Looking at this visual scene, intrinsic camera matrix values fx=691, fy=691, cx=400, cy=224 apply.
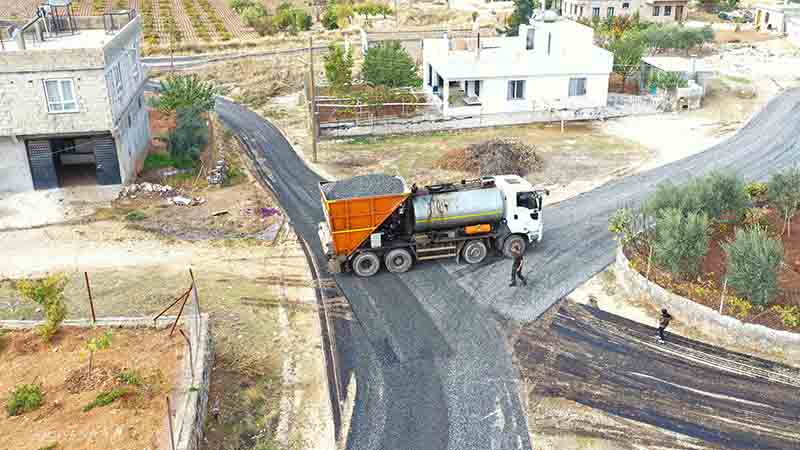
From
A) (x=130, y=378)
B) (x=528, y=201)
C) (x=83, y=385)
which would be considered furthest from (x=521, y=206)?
(x=83, y=385)

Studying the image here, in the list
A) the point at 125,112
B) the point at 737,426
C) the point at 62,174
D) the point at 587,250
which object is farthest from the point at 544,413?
the point at 62,174

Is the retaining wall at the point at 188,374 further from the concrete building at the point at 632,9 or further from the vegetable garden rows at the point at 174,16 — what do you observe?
the concrete building at the point at 632,9

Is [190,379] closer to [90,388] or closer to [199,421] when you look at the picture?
[199,421]

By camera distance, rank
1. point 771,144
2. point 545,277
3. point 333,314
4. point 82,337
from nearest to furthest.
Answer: point 82,337, point 333,314, point 545,277, point 771,144

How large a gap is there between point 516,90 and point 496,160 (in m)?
12.2

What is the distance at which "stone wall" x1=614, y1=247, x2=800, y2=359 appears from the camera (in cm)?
1878

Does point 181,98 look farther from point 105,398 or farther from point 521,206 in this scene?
point 105,398

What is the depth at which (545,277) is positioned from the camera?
23703mm

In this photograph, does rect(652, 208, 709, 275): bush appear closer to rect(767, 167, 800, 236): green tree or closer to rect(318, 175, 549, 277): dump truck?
rect(318, 175, 549, 277): dump truck

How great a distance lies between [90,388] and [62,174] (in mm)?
20998

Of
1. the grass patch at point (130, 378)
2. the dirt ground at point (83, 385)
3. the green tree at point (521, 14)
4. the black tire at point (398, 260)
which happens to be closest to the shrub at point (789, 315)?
the black tire at point (398, 260)

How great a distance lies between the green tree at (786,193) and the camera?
83.0 ft

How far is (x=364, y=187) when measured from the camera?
23.2 metres

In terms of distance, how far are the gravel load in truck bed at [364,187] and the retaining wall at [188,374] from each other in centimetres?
600
